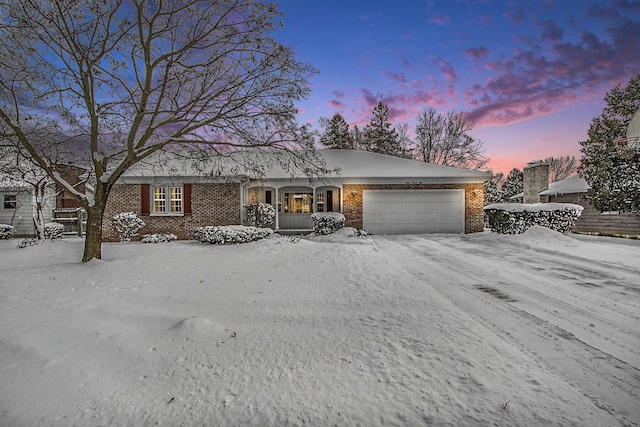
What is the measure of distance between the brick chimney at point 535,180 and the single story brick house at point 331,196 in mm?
10394

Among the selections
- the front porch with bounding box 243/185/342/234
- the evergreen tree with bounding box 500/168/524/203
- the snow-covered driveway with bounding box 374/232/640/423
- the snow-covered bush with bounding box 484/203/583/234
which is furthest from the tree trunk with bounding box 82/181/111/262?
the evergreen tree with bounding box 500/168/524/203

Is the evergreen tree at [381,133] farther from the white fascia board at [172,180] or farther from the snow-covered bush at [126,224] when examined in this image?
the snow-covered bush at [126,224]

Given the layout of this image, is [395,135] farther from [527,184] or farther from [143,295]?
[143,295]

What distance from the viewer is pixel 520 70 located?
14102 mm

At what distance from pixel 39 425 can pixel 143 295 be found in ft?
10.4

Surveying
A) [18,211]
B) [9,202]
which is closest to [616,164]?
[18,211]

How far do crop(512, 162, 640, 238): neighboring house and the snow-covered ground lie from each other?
1465 cm

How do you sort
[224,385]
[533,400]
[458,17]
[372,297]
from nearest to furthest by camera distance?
[533,400]
[224,385]
[372,297]
[458,17]

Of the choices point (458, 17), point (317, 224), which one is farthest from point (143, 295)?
point (458, 17)

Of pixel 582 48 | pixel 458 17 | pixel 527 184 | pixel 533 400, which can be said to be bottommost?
pixel 533 400

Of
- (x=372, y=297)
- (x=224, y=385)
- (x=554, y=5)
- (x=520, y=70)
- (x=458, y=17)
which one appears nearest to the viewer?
(x=224, y=385)

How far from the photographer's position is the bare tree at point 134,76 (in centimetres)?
647

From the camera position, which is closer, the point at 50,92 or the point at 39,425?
the point at 39,425

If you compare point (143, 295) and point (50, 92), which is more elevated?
point (50, 92)
